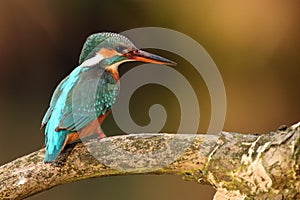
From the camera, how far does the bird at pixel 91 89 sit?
107 centimetres

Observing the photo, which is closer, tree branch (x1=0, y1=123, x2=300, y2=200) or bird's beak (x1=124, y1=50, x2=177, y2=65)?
tree branch (x1=0, y1=123, x2=300, y2=200)

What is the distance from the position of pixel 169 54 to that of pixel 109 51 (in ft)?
6.10

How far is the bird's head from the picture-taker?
1.11m

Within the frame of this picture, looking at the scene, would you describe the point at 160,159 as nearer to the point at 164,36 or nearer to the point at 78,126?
the point at 78,126

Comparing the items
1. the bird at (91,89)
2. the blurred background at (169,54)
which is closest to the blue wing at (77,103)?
the bird at (91,89)

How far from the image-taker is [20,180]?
1.00m

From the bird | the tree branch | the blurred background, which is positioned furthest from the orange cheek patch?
the blurred background

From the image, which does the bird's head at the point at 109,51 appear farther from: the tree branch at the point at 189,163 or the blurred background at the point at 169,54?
the blurred background at the point at 169,54

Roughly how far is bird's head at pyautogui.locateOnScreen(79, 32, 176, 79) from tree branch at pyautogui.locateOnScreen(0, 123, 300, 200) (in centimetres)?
17

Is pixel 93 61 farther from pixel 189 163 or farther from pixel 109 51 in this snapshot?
pixel 189 163

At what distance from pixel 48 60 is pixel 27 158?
2.07 metres

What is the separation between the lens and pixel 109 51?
112 cm

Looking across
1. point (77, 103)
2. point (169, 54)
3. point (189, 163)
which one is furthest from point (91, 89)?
point (169, 54)

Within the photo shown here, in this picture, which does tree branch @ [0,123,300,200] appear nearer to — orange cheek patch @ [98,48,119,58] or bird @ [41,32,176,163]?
bird @ [41,32,176,163]
